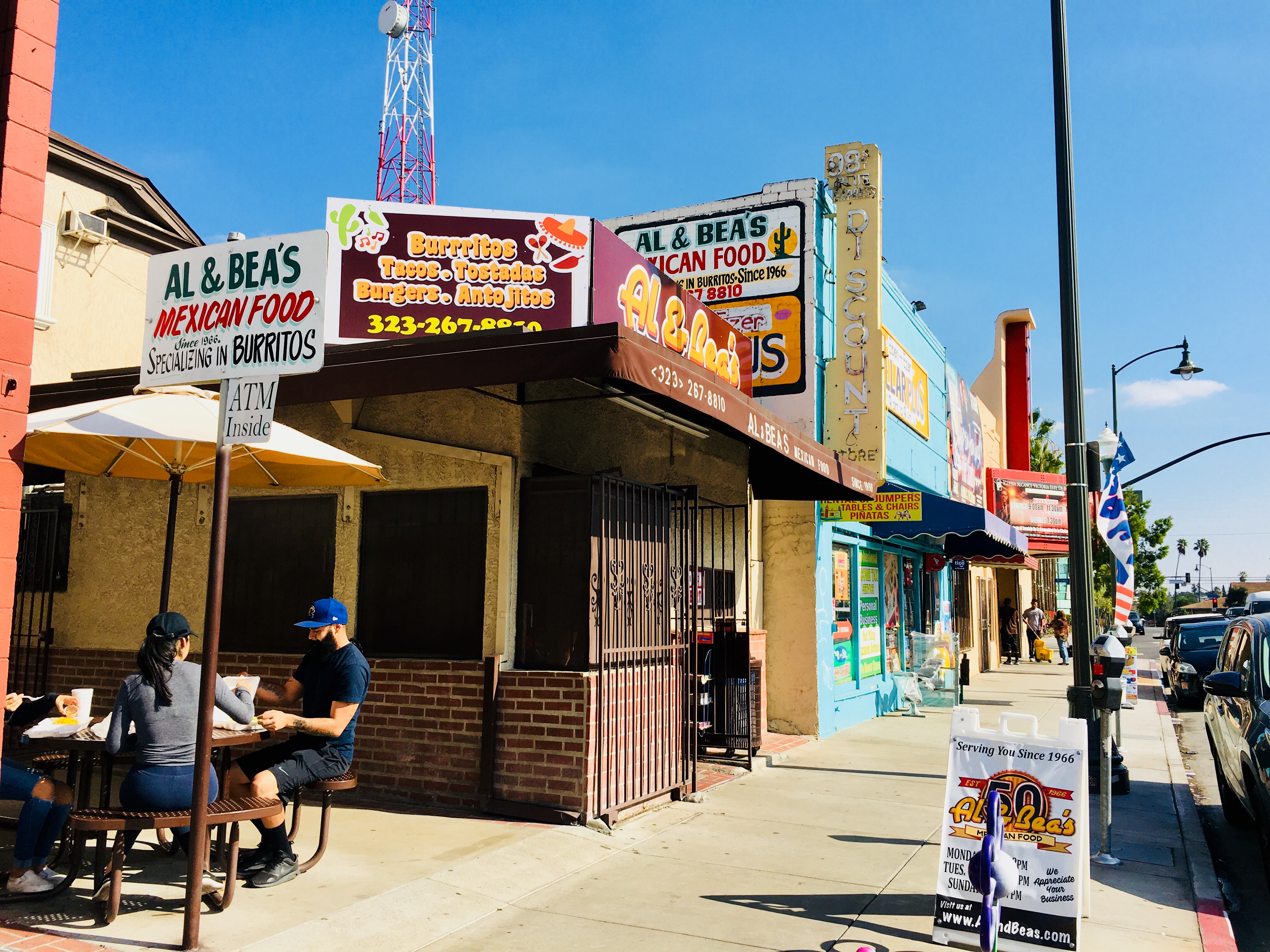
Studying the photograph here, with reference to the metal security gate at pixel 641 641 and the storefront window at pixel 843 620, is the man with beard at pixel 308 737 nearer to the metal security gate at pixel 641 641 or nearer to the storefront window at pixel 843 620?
the metal security gate at pixel 641 641

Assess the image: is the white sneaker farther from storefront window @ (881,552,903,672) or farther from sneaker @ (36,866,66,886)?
storefront window @ (881,552,903,672)

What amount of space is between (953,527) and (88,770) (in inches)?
426

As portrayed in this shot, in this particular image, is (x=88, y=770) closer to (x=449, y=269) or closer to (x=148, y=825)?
(x=148, y=825)

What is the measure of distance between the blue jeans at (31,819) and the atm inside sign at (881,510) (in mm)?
9039

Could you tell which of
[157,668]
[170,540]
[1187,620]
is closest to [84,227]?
[170,540]

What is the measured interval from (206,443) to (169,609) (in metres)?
2.94

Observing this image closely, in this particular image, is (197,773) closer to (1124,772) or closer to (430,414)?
(430,414)

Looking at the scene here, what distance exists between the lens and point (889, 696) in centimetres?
1568

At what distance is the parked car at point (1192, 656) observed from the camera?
61.4 feet

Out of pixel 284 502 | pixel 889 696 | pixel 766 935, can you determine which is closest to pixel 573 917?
pixel 766 935

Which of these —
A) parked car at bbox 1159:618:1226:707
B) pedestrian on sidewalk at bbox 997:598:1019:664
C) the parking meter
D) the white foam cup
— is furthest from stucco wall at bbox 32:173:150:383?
pedestrian on sidewalk at bbox 997:598:1019:664

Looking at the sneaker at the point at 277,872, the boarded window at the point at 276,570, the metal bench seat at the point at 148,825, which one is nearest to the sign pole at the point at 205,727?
the metal bench seat at the point at 148,825

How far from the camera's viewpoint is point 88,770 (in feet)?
19.1

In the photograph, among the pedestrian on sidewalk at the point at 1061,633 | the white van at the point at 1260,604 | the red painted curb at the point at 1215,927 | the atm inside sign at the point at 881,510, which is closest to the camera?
the red painted curb at the point at 1215,927
